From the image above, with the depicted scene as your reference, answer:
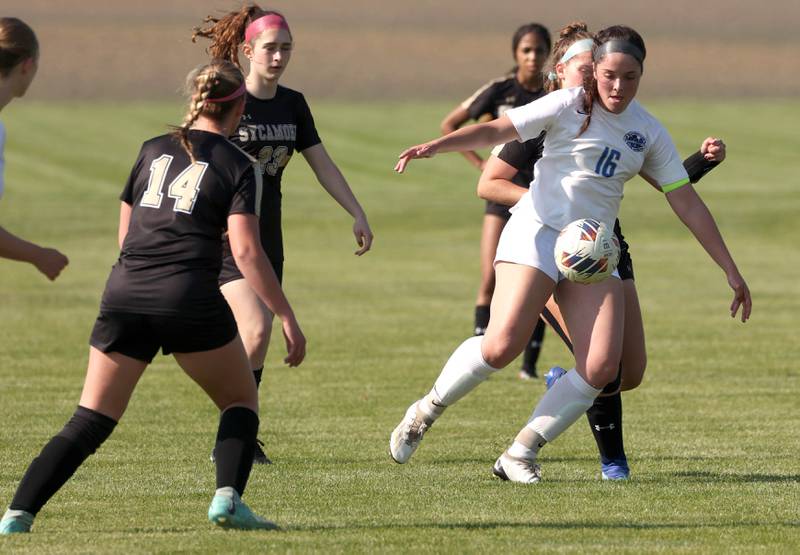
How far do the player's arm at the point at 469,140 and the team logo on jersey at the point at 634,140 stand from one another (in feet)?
1.65

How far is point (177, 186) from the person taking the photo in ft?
19.4

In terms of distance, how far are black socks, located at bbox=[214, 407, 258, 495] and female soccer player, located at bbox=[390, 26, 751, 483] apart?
5.05 ft

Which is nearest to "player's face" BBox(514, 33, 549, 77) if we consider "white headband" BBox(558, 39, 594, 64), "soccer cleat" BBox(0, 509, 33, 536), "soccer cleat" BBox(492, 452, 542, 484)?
"white headband" BBox(558, 39, 594, 64)

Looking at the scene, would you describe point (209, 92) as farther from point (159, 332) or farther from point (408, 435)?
point (408, 435)

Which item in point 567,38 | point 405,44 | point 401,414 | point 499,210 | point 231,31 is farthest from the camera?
point 405,44

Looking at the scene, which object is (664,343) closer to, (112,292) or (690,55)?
(112,292)

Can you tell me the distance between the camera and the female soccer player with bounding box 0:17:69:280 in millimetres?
5684

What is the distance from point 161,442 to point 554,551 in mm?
3709

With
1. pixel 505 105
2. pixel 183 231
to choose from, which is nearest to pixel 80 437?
pixel 183 231

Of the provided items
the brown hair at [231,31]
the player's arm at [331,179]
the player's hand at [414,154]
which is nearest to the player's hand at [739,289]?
the player's hand at [414,154]

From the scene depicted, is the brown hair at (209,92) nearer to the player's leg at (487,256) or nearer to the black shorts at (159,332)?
the black shorts at (159,332)

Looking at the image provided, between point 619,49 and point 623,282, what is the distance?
3.81 ft

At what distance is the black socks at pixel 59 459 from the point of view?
5871mm

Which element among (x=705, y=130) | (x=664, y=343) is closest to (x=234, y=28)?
(x=664, y=343)
